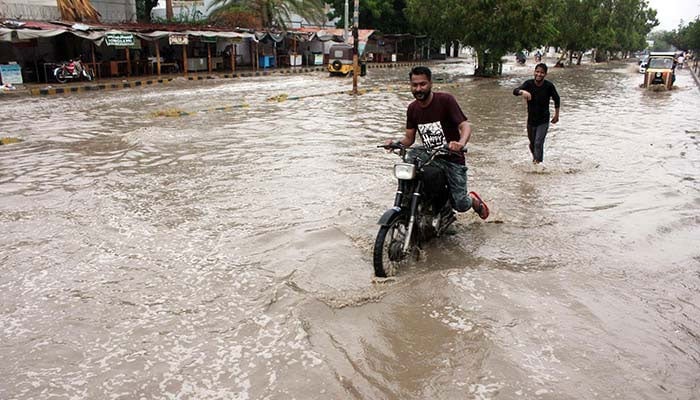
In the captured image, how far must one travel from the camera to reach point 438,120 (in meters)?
4.89

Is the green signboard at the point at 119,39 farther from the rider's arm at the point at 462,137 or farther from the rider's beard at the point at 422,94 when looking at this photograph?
the rider's arm at the point at 462,137

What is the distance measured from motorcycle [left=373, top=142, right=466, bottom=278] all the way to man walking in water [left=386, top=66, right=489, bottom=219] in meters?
0.11

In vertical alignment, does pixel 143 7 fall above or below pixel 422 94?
above

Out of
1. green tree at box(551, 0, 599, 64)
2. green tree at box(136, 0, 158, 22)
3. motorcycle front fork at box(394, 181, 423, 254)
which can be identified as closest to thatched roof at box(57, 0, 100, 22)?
green tree at box(136, 0, 158, 22)

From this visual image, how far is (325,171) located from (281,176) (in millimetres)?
745

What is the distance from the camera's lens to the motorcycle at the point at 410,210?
14.6 feet

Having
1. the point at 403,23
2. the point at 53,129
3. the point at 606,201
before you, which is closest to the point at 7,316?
the point at 606,201

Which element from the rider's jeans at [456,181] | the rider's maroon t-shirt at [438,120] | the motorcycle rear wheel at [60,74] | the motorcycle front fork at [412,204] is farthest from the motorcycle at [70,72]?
the motorcycle front fork at [412,204]

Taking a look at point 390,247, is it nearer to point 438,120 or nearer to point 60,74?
point 438,120

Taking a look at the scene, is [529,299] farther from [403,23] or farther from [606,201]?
[403,23]

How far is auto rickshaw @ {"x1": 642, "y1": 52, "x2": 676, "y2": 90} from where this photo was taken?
2498cm

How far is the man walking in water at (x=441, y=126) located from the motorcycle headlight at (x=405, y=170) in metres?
0.49

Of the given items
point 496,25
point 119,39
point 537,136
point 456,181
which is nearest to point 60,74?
point 119,39

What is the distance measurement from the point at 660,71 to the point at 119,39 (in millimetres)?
25279
